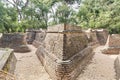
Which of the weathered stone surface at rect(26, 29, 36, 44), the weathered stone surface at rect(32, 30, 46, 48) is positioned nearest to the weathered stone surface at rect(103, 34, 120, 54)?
the weathered stone surface at rect(32, 30, 46, 48)

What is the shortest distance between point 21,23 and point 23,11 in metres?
3.40

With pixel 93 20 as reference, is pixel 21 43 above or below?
below

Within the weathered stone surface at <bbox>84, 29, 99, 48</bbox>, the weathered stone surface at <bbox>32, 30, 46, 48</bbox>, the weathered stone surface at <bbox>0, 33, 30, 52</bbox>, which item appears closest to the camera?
the weathered stone surface at <bbox>0, 33, 30, 52</bbox>

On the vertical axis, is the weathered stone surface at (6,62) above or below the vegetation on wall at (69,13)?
below

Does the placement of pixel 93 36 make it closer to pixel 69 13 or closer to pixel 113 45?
pixel 113 45

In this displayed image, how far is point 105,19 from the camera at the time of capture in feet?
75.2

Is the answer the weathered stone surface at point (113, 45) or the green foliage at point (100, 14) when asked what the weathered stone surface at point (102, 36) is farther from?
the weathered stone surface at point (113, 45)

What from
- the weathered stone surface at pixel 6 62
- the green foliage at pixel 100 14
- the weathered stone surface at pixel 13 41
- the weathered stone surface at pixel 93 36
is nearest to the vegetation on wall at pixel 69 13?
the green foliage at pixel 100 14

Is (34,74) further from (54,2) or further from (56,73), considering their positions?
(54,2)

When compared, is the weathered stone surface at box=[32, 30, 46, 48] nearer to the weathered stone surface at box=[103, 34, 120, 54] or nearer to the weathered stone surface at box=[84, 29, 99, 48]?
the weathered stone surface at box=[84, 29, 99, 48]

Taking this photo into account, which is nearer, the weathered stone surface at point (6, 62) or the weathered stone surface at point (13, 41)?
the weathered stone surface at point (6, 62)

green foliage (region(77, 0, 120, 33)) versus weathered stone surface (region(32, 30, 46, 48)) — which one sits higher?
green foliage (region(77, 0, 120, 33))

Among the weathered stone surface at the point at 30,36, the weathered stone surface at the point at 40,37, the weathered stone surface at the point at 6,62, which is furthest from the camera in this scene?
the weathered stone surface at the point at 30,36

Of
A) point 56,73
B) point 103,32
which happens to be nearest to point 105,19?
point 103,32
